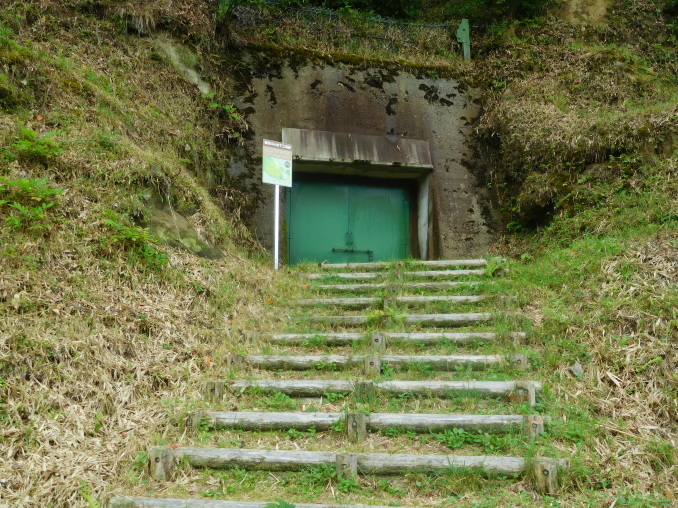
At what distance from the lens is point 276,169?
24.5ft

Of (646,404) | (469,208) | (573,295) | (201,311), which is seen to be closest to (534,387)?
(646,404)

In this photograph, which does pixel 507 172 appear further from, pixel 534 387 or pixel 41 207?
pixel 41 207

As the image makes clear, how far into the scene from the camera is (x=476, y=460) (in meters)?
3.29

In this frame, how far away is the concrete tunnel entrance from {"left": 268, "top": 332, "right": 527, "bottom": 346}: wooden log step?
3.93m

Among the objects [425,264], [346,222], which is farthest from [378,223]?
A: [425,264]

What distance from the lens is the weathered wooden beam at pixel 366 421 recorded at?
3654mm

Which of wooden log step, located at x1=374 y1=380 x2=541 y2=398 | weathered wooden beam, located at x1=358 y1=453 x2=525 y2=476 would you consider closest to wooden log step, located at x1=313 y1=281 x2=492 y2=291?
wooden log step, located at x1=374 y1=380 x2=541 y2=398

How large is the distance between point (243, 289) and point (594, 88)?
25.2ft

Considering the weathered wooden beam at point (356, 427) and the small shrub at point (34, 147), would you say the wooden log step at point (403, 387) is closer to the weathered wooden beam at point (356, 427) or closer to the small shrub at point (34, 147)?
the weathered wooden beam at point (356, 427)

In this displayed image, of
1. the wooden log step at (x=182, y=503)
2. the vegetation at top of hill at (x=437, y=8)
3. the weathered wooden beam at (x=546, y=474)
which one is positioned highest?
the vegetation at top of hill at (x=437, y=8)

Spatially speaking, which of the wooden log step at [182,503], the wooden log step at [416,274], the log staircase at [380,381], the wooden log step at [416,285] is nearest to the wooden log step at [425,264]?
the wooden log step at [416,274]

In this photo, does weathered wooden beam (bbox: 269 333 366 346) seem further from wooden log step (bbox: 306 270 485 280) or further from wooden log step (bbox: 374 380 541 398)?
wooden log step (bbox: 306 270 485 280)

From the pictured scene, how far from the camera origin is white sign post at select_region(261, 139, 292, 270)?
737 centimetres

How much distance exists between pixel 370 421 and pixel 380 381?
510mm
